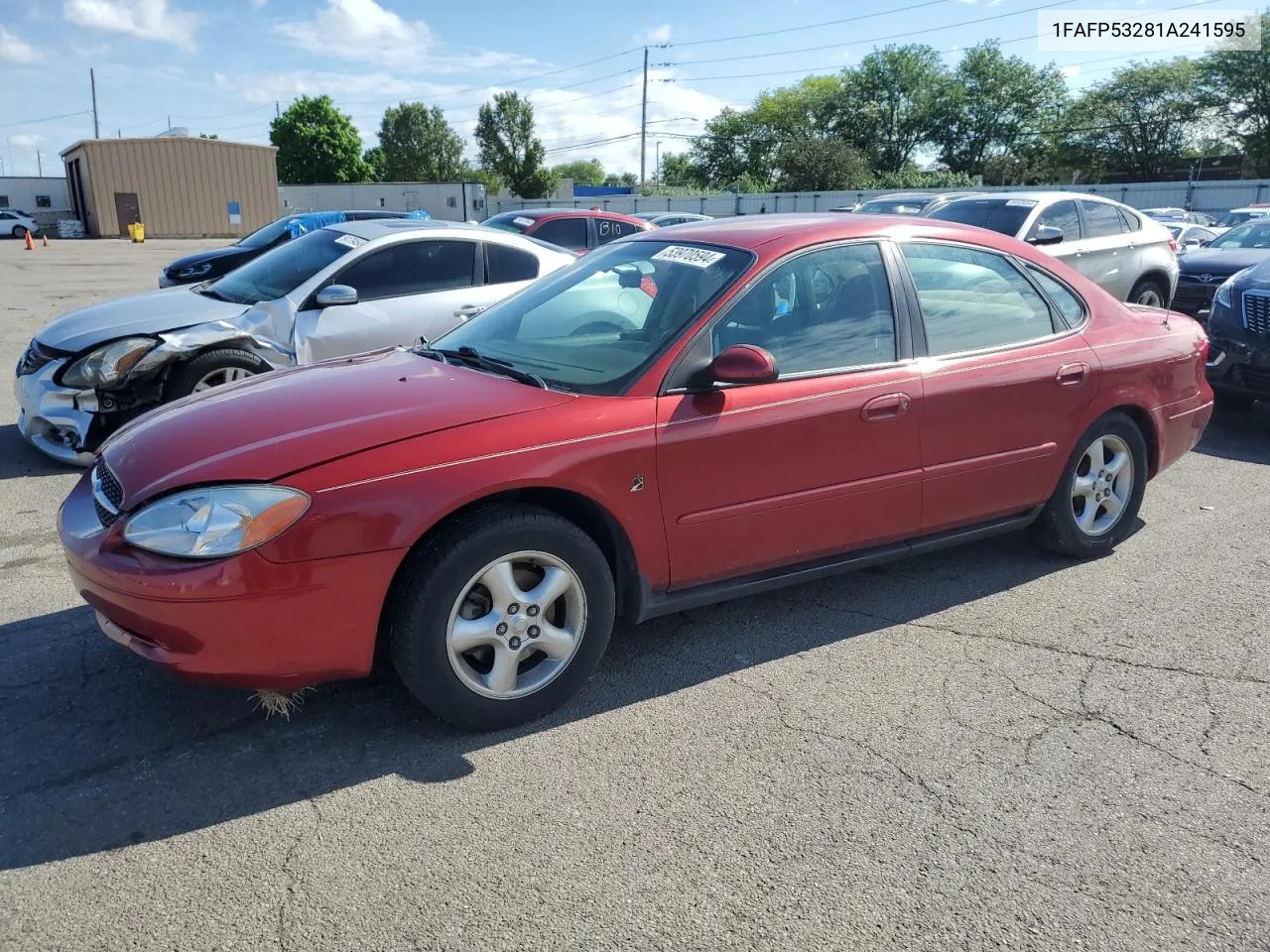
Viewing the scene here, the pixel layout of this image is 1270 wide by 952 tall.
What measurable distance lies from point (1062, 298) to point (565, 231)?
934cm

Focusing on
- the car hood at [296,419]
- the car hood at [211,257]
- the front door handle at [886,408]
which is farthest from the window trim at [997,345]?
the car hood at [211,257]

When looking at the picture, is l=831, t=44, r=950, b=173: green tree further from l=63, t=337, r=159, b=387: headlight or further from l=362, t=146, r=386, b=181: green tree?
l=63, t=337, r=159, b=387: headlight

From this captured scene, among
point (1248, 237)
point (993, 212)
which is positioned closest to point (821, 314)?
point (993, 212)

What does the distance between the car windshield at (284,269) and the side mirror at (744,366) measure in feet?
14.0

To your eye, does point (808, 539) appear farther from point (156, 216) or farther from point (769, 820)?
point (156, 216)

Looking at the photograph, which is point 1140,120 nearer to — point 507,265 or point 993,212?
point 993,212

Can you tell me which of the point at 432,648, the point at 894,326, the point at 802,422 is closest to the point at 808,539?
the point at 802,422

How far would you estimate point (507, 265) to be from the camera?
723cm

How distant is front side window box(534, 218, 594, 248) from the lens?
13000 millimetres

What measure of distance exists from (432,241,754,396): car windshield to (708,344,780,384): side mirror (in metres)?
0.24

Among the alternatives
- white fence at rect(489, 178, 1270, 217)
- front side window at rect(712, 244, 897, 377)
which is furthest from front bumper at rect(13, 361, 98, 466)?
white fence at rect(489, 178, 1270, 217)

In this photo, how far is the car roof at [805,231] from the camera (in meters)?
3.83

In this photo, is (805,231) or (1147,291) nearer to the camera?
(805,231)

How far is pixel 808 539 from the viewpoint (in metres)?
3.73
